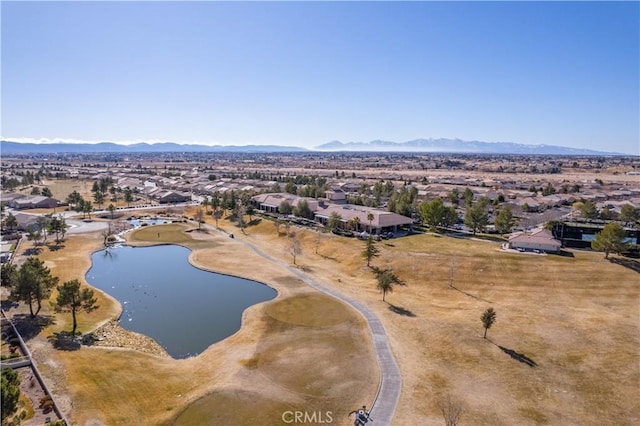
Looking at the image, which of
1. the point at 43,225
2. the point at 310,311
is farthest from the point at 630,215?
the point at 43,225

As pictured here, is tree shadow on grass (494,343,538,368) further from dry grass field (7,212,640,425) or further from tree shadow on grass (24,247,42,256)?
tree shadow on grass (24,247,42,256)

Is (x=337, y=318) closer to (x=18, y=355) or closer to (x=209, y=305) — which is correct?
(x=209, y=305)

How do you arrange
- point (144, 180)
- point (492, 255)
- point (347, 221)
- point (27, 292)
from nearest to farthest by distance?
point (27, 292) < point (492, 255) < point (347, 221) < point (144, 180)

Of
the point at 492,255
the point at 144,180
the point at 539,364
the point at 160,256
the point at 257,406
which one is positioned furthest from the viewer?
the point at 144,180

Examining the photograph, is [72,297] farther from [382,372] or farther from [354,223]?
[354,223]

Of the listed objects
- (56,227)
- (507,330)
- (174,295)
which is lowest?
(174,295)

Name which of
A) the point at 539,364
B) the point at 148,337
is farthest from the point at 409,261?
the point at 148,337
